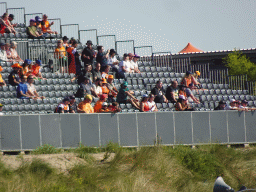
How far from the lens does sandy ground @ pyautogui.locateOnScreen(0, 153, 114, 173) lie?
11727 millimetres

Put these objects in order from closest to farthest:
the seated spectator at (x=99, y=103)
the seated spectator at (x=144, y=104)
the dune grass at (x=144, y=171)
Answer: the dune grass at (x=144, y=171) < the seated spectator at (x=99, y=103) < the seated spectator at (x=144, y=104)

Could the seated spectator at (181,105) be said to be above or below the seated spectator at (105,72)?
below

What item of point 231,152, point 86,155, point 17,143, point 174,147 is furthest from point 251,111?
point 17,143

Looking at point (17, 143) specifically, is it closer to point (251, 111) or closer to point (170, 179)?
point (170, 179)

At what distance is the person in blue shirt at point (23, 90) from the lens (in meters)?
16.4

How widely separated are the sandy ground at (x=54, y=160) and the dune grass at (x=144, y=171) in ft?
0.64

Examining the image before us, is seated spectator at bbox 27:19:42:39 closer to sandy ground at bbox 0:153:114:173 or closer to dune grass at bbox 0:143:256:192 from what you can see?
dune grass at bbox 0:143:256:192

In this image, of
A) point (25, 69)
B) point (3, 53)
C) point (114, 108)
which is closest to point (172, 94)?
point (114, 108)

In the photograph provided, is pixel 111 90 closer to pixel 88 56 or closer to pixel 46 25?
pixel 88 56

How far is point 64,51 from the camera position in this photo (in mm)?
19562

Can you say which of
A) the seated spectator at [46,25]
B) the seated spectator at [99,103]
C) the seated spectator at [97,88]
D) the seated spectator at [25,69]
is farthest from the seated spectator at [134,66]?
the seated spectator at [25,69]

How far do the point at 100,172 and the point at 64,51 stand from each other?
8.60 metres

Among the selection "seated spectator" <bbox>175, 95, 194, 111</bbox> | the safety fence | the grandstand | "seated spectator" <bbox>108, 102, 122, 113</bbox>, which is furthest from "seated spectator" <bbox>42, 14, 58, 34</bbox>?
the safety fence

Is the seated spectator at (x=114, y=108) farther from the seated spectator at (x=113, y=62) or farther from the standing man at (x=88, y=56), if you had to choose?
the seated spectator at (x=113, y=62)
